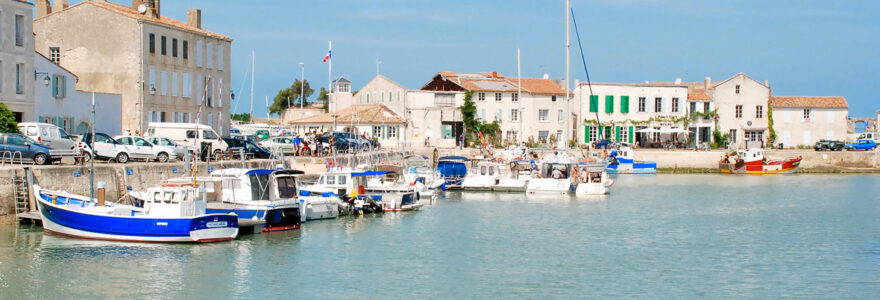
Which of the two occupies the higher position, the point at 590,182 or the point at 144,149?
the point at 144,149

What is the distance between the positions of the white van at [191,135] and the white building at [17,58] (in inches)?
233

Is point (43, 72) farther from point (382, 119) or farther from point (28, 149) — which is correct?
point (382, 119)

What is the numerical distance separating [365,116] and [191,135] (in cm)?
3447

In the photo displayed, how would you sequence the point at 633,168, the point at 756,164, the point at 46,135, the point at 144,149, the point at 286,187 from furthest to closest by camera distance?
the point at 756,164 → the point at 633,168 → the point at 144,149 → the point at 46,135 → the point at 286,187

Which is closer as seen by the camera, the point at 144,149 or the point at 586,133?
the point at 144,149

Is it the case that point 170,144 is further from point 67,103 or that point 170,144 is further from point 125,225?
point 125,225

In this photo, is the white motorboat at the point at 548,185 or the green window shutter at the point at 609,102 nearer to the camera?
the white motorboat at the point at 548,185

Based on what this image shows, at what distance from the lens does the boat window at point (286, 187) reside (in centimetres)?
3456

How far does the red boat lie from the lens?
77.1 metres

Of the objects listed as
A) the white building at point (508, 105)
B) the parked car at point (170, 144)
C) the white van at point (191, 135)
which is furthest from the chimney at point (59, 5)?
the white building at point (508, 105)

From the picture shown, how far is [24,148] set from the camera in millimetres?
33531

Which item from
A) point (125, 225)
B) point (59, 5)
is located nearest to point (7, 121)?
point (125, 225)

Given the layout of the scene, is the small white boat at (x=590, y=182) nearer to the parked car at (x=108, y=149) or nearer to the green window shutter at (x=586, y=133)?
the green window shutter at (x=586, y=133)

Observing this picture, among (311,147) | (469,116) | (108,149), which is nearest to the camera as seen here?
(108,149)
